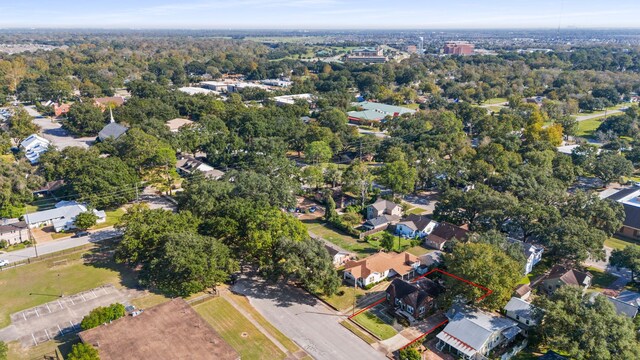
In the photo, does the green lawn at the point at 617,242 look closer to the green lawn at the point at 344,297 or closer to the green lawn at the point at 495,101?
the green lawn at the point at 344,297

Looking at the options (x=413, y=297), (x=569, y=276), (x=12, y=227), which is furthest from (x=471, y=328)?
(x=12, y=227)

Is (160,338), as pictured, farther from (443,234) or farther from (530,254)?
(530,254)

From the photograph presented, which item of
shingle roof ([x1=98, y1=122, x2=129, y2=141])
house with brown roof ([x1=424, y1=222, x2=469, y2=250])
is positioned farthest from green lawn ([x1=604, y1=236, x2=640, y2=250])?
shingle roof ([x1=98, y1=122, x2=129, y2=141])

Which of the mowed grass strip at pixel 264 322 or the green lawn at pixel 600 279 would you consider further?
the green lawn at pixel 600 279

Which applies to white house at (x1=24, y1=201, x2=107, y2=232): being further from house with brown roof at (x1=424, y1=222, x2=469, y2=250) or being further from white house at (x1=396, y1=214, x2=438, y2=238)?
house with brown roof at (x1=424, y1=222, x2=469, y2=250)

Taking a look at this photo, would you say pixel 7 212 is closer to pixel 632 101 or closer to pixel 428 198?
pixel 428 198

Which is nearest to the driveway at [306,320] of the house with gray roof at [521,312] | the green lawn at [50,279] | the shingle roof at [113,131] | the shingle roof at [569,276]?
the house with gray roof at [521,312]
